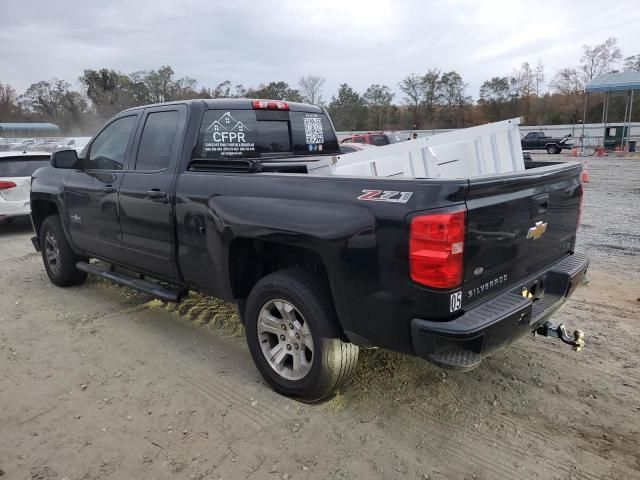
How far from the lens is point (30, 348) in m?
4.18

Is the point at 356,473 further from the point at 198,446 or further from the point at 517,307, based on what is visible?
the point at 517,307

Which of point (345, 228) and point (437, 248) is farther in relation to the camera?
point (345, 228)

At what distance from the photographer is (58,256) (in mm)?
5711

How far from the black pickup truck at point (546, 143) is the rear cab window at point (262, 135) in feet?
108

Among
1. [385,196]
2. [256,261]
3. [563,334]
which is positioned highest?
[385,196]

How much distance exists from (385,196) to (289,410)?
5.18ft

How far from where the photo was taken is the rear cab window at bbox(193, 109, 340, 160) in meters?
3.92

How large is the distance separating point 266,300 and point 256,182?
2.57 feet

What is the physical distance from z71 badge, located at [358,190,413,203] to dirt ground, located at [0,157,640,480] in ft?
4.65

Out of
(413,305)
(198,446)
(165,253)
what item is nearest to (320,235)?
(413,305)

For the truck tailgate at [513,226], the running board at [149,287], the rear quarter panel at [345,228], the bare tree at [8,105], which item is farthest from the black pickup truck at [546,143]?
the bare tree at [8,105]

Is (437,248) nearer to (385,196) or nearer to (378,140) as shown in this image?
(385,196)

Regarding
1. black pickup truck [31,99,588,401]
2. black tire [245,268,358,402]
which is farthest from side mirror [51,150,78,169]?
black tire [245,268,358,402]

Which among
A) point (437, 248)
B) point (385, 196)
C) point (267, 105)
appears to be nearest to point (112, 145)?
point (267, 105)
